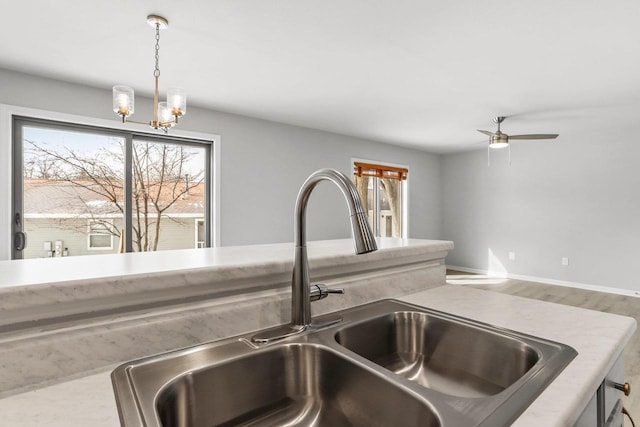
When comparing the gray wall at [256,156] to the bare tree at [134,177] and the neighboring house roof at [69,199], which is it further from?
the neighboring house roof at [69,199]

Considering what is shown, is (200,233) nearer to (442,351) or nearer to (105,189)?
(105,189)

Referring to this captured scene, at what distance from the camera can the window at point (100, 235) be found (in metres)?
3.33

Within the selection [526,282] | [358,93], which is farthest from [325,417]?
[526,282]

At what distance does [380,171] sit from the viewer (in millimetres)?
5902

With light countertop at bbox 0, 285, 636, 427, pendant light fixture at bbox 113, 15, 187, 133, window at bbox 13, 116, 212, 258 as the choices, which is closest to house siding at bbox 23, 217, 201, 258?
window at bbox 13, 116, 212, 258

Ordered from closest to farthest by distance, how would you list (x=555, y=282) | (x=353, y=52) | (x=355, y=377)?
1. (x=355, y=377)
2. (x=353, y=52)
3. (x=555, y=282)

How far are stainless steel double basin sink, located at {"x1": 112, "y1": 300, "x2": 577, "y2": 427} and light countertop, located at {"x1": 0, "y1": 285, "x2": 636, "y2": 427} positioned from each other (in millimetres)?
23

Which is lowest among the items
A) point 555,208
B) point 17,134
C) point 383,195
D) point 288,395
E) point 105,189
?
point 288,395

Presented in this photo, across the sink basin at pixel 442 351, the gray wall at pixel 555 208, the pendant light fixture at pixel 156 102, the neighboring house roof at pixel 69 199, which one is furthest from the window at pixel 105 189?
the gray wall at pixel 555 208

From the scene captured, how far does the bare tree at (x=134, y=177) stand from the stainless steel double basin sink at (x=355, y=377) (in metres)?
3.26

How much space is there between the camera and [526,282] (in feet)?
18.2

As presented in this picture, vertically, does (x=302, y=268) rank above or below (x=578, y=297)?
above

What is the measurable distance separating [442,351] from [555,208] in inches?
224

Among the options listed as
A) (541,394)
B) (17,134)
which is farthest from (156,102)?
(541,394)
